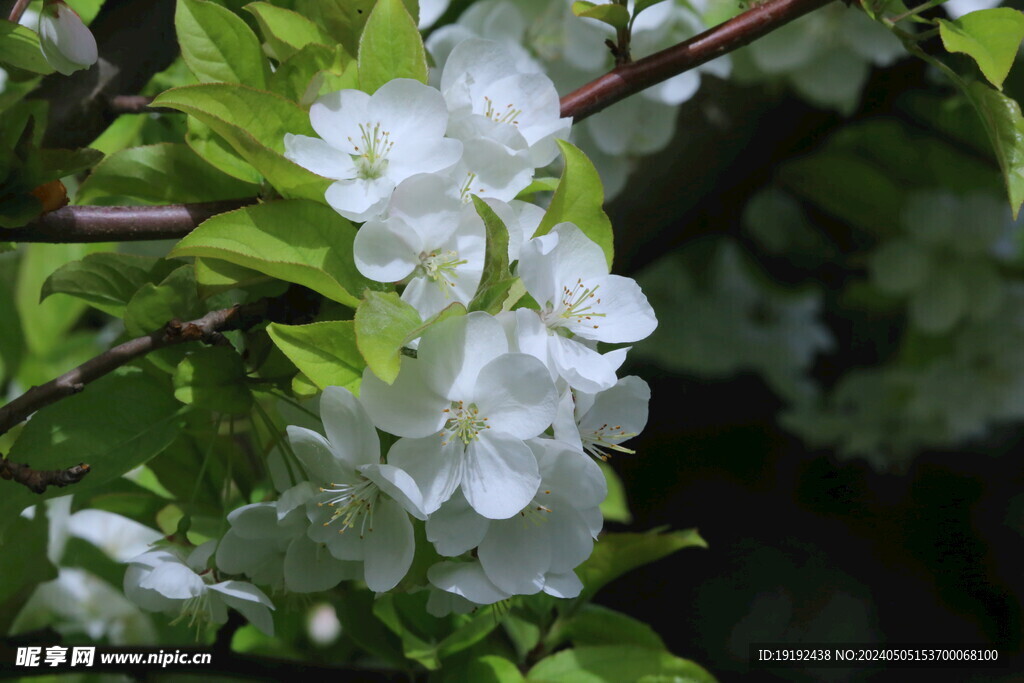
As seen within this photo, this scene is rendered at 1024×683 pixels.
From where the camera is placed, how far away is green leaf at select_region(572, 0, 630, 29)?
57 centimetres

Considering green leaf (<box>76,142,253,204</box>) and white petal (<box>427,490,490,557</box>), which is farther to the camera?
green leaf (<box>76,142,253,204</box>)

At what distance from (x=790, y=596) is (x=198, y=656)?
129cm

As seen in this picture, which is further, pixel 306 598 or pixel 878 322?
pixel 878 322

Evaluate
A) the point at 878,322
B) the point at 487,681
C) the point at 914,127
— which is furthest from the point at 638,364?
the point at 487,681

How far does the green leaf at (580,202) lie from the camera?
0.50 m

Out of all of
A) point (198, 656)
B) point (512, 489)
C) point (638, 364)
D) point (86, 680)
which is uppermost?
point (512, 489)

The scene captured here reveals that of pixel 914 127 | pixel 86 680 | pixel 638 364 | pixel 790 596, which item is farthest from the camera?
pixel 790 596

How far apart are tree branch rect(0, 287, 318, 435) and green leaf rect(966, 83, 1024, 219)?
44cm

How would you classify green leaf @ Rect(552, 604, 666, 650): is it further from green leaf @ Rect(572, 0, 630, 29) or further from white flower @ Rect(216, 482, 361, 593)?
green leaf @ Rect(572, 0, 630, 29)

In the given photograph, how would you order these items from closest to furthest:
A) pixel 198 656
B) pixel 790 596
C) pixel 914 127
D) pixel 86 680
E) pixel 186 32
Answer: pixel 186 32, pixel 198 656, pixel 86 680, pixel 914 127, pixel 790 596

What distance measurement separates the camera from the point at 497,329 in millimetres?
442

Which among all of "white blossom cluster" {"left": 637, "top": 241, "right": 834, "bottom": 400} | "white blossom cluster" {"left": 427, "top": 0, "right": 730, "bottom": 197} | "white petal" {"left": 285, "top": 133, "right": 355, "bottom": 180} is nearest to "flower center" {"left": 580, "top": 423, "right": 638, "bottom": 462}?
"white petal" {"left": 285, "top": 133, "right": 355, "bottom": 180}

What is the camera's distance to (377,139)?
0.51 m

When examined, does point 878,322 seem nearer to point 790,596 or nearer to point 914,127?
point 914,127
